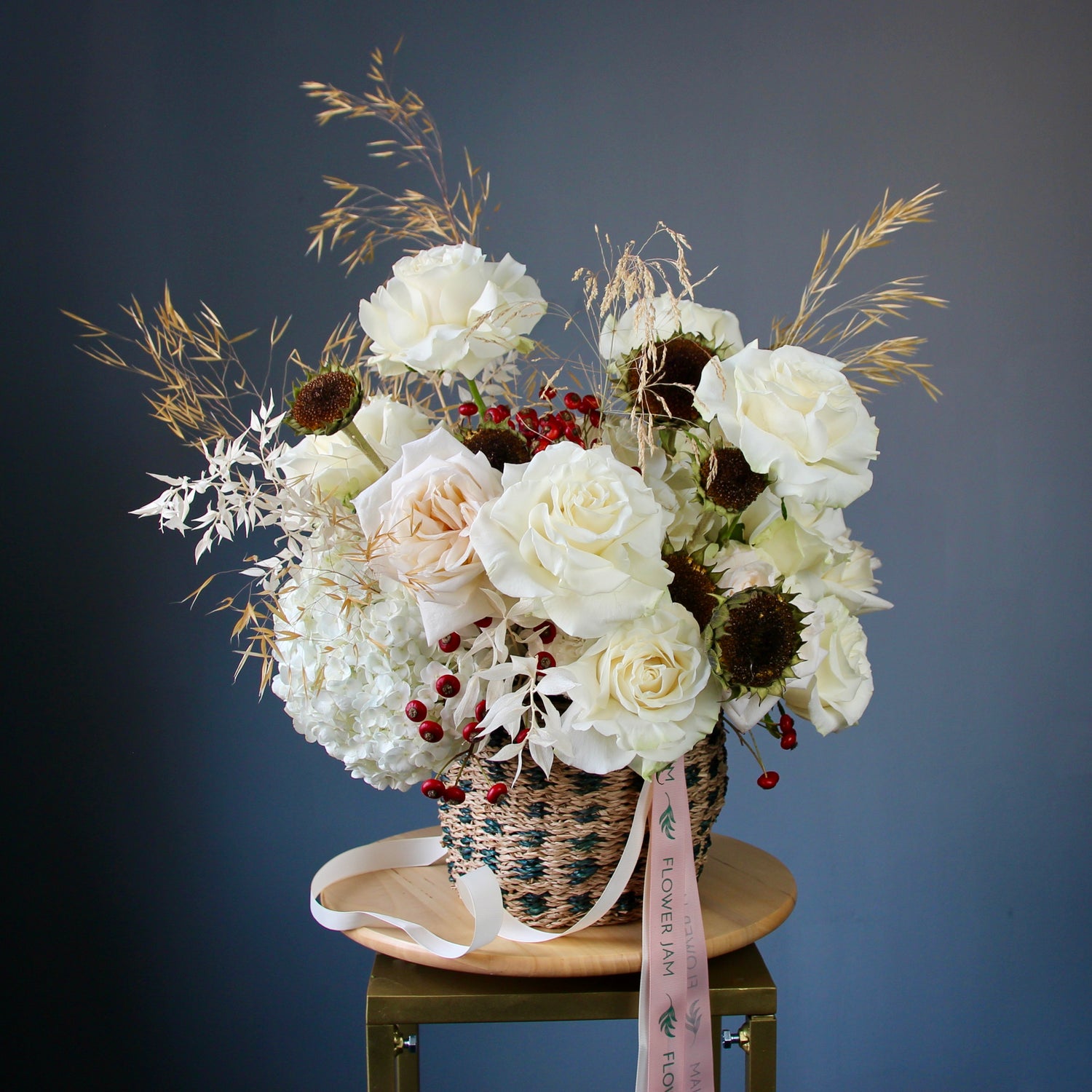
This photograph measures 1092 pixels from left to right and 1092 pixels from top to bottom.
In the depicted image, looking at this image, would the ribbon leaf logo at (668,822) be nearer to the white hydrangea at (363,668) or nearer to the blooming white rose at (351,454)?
the white hydrangea at (363,668)

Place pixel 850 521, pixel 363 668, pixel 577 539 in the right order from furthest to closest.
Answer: pixel 850 521
pixel 363 668
pixel 577 539

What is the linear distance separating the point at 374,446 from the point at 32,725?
909mm

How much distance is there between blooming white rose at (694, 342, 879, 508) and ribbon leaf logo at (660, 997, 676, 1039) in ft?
1.24

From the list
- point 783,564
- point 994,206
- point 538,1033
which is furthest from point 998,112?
point 538,1033

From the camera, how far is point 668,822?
75 cm

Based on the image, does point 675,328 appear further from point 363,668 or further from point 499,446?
point 363,668

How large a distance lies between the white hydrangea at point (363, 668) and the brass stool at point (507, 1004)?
0.56ft

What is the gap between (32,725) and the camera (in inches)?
56.7

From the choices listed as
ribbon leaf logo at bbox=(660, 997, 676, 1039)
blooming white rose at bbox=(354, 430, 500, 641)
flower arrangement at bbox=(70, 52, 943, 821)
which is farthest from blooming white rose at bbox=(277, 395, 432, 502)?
ribbon leaf logo at bbox=(660, 997, 676, 1039)

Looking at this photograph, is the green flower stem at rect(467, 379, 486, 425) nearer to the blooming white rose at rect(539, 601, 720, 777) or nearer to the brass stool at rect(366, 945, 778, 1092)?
the blooming white rose at rect(539, 601, 720, 777)

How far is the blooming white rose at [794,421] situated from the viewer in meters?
0.68

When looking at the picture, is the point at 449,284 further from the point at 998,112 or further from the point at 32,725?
the point at 998,112

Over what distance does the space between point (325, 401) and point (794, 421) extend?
1.05ft

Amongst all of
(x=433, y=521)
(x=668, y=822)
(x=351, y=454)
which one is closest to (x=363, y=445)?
(x=351, y=454)
